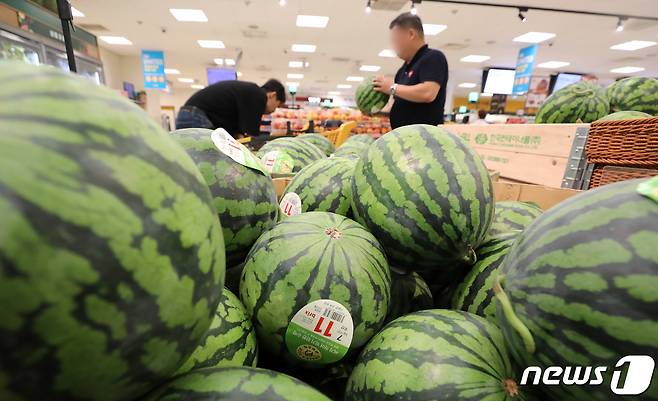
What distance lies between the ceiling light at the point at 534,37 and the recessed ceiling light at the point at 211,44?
10026mm

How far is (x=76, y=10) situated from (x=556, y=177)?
38.8 ft

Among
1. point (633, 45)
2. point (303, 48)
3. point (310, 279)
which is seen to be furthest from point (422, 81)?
point (633, 45)

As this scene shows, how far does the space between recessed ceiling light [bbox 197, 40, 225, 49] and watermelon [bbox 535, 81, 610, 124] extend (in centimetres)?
1272

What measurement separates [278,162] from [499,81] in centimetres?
1735

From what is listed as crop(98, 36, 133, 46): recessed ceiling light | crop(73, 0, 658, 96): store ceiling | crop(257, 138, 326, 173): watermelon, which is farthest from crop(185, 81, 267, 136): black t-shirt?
crop(98, 36, 133, 46): recessed ceiling light

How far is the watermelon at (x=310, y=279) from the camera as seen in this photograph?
82 centimetres

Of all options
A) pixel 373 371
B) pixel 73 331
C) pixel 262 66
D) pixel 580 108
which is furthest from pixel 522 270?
pixel 262 66

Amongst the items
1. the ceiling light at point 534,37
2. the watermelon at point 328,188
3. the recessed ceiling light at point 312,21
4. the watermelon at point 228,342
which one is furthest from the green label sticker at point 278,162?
the ceiling light at point 534,37

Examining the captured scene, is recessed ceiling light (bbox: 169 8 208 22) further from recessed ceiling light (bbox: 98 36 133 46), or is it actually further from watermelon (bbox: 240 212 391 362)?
watermelon (bbox: 240 212 391 362)

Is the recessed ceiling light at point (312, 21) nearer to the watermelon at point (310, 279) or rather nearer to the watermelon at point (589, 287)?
the watermelon at point (310, 279)

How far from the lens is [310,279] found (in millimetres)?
830

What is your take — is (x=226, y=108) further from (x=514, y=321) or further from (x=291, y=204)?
(x=514, y=321)

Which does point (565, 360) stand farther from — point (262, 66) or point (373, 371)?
point (262, 66)

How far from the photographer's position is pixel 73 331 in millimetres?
353
